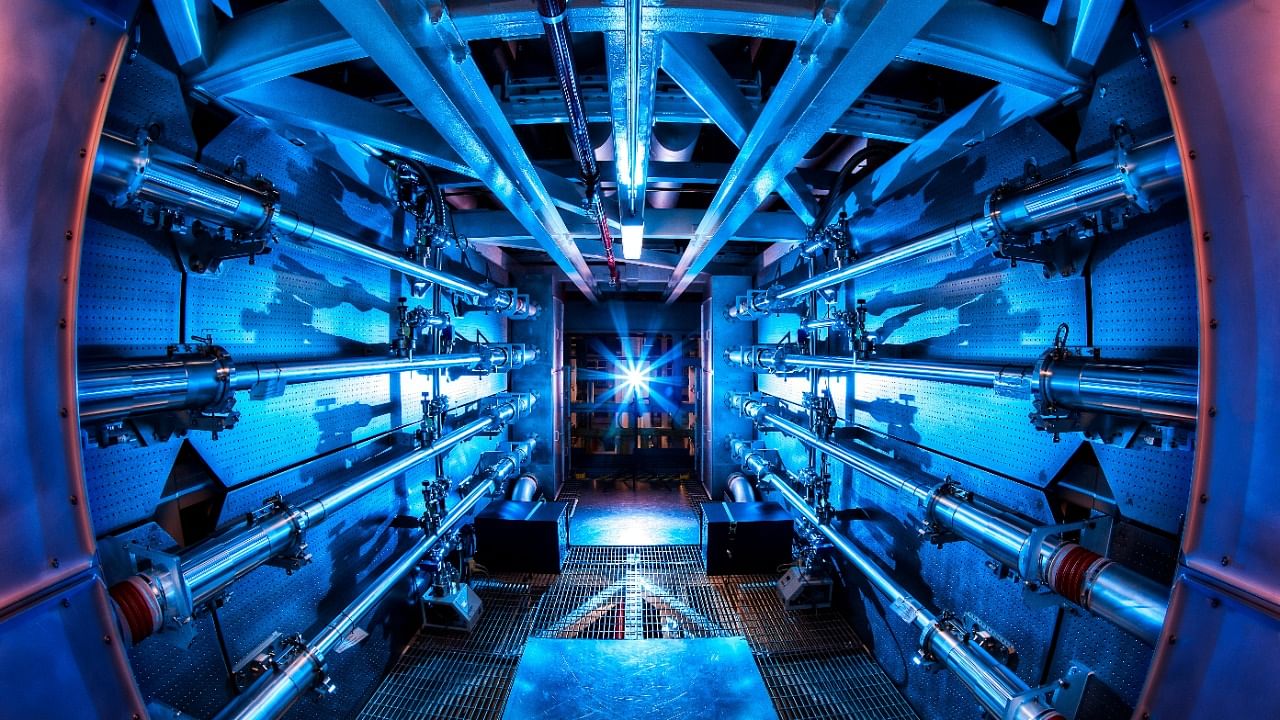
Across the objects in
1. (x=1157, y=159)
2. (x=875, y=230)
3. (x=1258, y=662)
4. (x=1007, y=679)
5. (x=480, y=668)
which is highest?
(x=875, y=230)

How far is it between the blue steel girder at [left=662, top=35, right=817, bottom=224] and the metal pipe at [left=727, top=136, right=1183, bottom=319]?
120 cm

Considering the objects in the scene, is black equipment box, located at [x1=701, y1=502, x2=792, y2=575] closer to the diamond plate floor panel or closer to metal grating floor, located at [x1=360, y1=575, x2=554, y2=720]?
the diamond plate floor panel

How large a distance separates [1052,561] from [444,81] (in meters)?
3.03

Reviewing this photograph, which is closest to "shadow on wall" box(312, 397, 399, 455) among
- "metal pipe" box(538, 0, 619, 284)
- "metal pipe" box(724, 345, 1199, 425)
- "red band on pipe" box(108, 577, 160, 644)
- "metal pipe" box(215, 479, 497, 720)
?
"metal pipe" box(215, 479, 497, 720)

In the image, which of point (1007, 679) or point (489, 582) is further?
point (489, 582)

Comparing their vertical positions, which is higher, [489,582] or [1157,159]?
[1157,159]

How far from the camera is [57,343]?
1.14 metres

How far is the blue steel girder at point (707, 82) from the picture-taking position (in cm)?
182

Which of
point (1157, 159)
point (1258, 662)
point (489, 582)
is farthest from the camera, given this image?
point (489, 582)

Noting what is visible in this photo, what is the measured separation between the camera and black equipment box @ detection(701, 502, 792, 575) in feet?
15.4

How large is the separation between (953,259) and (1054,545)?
176 cm

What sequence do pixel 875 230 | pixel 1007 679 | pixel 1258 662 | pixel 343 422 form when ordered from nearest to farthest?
1. pixel 1258 662
2. pixel 1007 679
3. pixel 343 422
4. pixel 875 230

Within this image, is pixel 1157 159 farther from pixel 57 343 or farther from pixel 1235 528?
pixel 57 343

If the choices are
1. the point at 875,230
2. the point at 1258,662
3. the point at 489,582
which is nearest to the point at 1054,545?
the point at 1258,662
